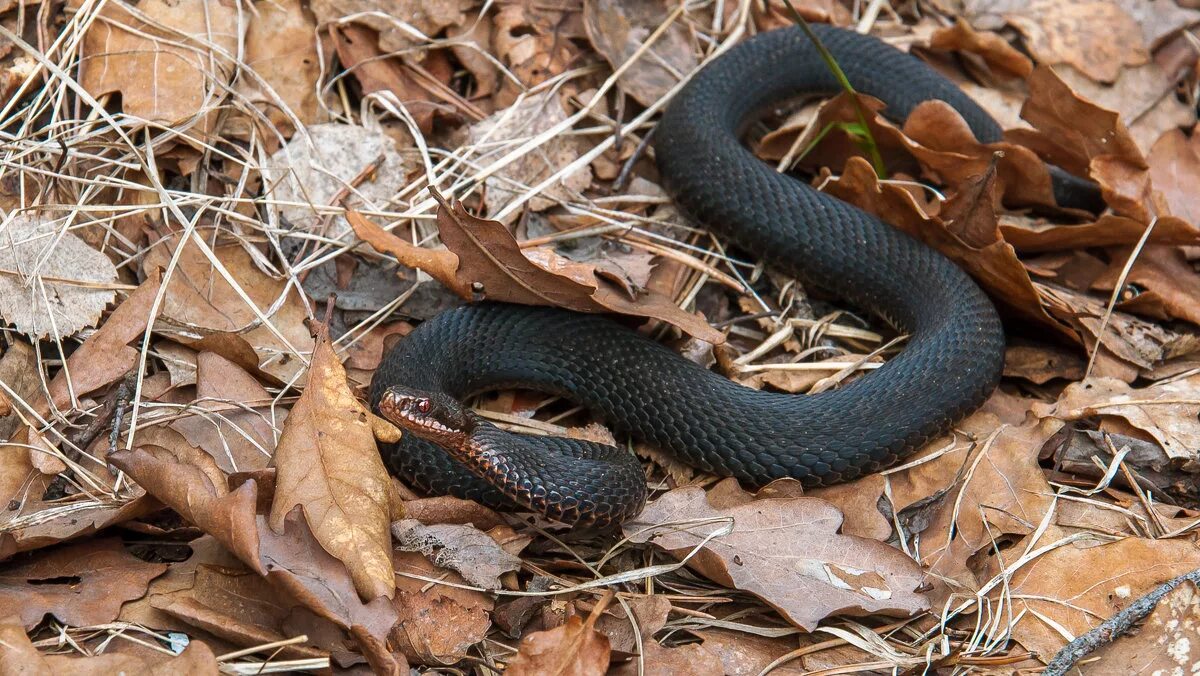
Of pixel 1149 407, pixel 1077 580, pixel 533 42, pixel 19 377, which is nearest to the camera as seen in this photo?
pixel 1077 580

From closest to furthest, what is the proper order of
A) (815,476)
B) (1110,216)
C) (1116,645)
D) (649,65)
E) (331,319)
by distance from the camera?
(1116,645) → (815,476) → (331,319) → (1110,216) → (649,65)

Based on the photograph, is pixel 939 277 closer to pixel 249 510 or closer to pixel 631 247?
pixel 631 247

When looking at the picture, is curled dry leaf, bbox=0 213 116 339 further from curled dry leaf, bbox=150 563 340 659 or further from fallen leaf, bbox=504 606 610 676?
fallen leaf, bbox=504 606 610 676

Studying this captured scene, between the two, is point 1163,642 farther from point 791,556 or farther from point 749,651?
point 749,651

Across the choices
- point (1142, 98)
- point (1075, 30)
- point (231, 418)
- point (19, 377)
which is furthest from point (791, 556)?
point (1075, 30)

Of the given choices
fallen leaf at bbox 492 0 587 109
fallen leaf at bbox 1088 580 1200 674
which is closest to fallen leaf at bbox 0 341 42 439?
fallen leaf at bbox 492 0 587 109

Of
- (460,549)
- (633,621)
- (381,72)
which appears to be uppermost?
(381,72)

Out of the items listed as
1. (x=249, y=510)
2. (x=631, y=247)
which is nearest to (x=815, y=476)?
(x=631, y=247)
